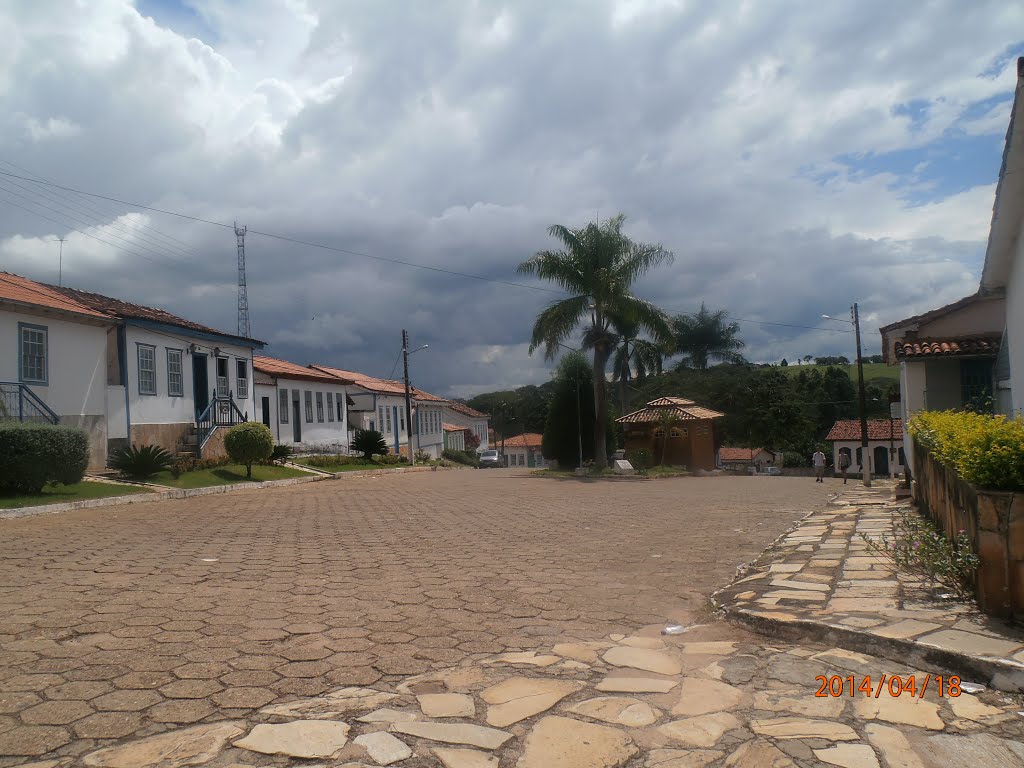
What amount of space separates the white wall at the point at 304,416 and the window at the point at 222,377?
3.51m

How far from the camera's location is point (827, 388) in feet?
213

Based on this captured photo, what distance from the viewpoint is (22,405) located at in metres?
17.7

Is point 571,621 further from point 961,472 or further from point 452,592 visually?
point 961,472

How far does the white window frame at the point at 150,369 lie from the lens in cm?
2202

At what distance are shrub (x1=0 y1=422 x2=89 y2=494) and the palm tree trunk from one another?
18.8 m

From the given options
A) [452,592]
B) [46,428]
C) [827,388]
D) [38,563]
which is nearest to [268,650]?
[452,592]

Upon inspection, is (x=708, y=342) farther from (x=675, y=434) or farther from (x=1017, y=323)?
(x=1017, y=323)

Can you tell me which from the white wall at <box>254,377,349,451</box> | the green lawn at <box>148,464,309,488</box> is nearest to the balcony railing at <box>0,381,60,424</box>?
the green lawn at <box>148,464,309,488</box>

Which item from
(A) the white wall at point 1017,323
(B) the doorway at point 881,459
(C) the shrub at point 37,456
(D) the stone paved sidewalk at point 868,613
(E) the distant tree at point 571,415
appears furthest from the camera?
(B) the doorway at point 881,459

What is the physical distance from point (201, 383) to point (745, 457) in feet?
159

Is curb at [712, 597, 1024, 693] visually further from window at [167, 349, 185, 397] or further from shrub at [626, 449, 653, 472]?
shrub at [626, 449, 653, 472]

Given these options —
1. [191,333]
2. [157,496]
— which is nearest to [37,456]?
[157,496]
